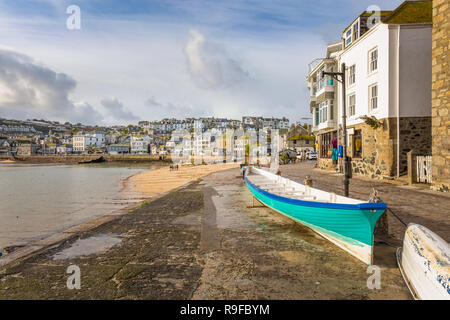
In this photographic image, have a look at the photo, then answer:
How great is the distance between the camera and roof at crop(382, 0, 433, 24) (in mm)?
16141

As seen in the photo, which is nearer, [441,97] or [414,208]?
[414,208]

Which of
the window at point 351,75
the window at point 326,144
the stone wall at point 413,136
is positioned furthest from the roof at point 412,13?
the window at point 326,144

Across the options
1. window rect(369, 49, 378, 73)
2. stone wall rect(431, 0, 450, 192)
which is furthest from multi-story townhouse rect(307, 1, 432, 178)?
stone wall rect(431, 0, 450, 192)

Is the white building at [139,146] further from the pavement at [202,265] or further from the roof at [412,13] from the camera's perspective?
the pavement at [202,265]

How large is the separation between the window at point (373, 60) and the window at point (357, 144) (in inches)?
169

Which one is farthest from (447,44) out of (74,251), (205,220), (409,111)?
(74,251)

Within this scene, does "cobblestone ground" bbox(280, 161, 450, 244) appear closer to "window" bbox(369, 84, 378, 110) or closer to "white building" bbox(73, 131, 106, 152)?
"window" bbox(369, 84, 378, 110)

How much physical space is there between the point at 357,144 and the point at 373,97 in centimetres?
358

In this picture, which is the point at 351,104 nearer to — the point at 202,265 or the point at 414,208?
the point at 414,208

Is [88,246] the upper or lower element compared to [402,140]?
lower

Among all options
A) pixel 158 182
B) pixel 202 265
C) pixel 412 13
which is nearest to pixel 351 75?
pixel 412 13

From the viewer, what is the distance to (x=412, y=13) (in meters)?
16.6

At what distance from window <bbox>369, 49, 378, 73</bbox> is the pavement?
12684 mm
